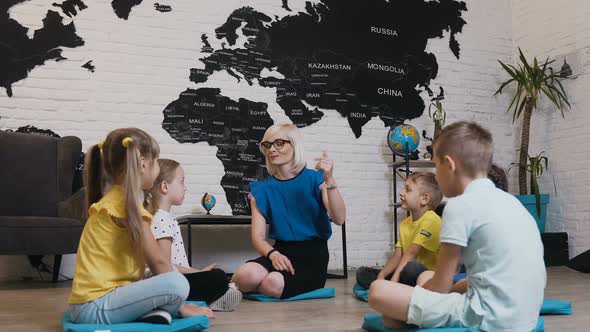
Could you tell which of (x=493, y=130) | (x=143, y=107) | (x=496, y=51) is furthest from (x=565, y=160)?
(x=143, y=107)

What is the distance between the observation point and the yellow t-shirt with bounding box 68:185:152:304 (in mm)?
2025

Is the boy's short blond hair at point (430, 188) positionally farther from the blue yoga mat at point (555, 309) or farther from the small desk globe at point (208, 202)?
the small desk globe at point (208, 202)

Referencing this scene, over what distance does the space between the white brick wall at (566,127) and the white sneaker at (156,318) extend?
397 cm

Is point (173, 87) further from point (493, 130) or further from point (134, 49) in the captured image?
point (493, 130)

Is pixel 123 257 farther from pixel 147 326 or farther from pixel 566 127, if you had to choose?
pixel 566 127

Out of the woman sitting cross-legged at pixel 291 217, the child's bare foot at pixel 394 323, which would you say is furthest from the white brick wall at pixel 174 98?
the child's bare foot at pixel 394 323

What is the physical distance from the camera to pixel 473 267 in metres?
1.73

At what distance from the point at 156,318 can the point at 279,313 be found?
2.26ft

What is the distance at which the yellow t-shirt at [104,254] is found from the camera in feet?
6.64

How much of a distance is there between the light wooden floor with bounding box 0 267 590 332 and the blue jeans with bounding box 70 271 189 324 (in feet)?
0.79

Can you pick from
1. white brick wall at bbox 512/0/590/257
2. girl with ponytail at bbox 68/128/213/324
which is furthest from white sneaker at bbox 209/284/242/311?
white brick wall at bbox 512/0/590/257

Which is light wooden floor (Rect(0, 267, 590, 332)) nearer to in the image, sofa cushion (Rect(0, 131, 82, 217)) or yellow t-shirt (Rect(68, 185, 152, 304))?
yellow t-shirt (Rect(68, 185, 152, 304))

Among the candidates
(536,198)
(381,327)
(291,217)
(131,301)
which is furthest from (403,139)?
(131,301)

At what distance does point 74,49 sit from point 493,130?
11.6ft
